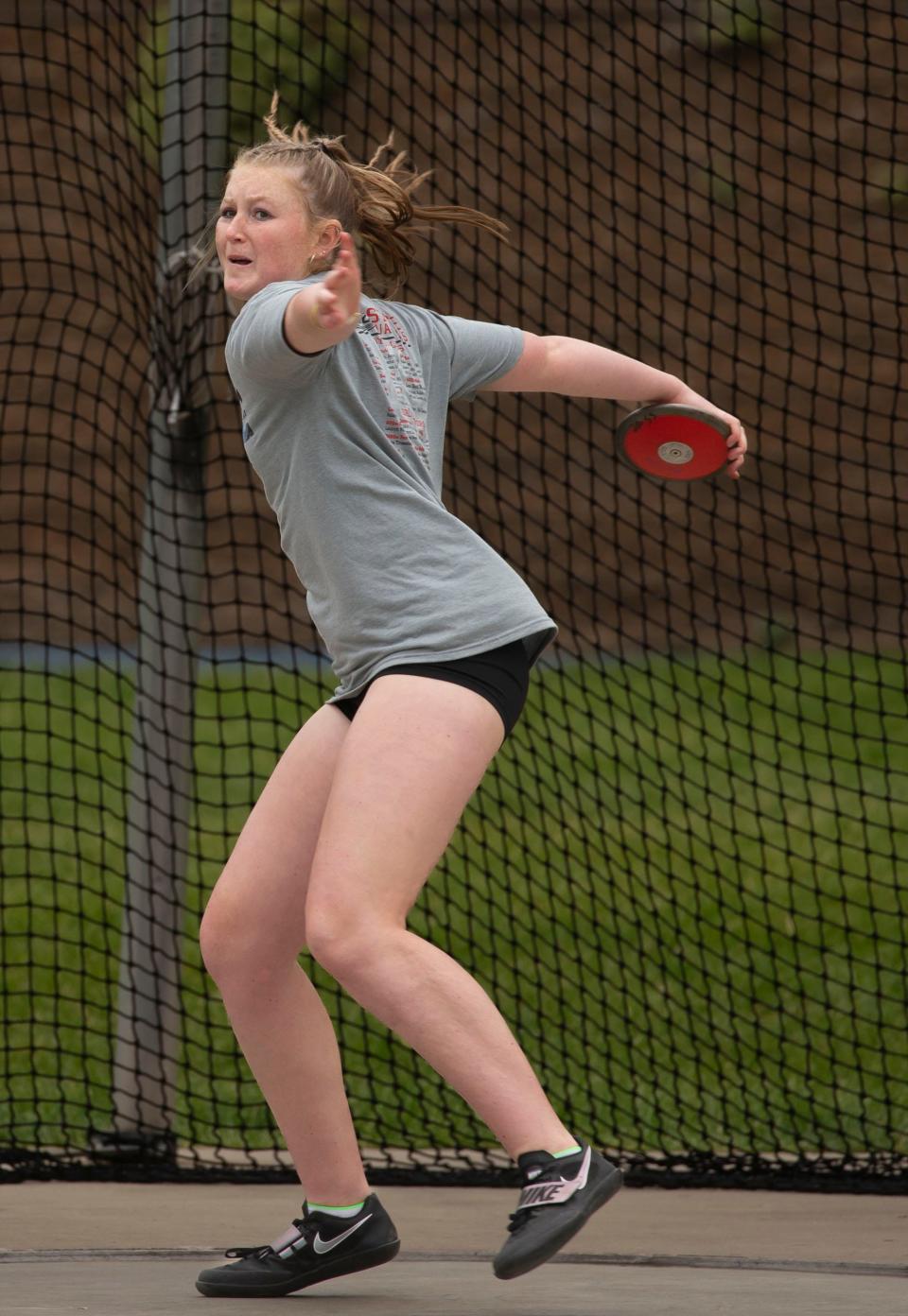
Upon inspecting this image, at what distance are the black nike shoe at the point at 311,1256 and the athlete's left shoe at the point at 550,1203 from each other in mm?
397

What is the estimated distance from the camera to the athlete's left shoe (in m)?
2.35

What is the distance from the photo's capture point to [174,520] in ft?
15.0

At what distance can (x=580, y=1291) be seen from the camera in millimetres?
2904

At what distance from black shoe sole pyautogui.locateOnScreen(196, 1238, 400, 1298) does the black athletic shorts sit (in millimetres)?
855

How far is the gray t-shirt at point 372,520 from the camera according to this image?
8.44 feet

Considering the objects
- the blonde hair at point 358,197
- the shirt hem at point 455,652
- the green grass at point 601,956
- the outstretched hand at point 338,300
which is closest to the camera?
the outstretched hand at point 338,300

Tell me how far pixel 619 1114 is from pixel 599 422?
8.02m

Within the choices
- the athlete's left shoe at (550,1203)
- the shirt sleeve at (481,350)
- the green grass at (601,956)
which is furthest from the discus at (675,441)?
the green grass at (601,956)

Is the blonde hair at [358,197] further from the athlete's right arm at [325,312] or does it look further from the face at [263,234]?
the athlete's right arm at [325,312]

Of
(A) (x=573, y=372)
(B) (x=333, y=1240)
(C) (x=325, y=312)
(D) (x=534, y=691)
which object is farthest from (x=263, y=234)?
(D) (x=534, y=691)

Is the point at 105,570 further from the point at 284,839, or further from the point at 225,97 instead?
the point at 284,839

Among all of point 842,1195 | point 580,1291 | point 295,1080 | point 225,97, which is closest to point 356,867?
point 295,1080

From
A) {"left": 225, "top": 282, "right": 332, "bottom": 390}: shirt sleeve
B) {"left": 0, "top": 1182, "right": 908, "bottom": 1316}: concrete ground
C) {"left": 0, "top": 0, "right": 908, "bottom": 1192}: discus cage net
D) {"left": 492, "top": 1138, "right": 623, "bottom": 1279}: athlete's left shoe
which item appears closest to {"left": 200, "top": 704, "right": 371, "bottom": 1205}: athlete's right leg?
{"left": 0, "top": 1182, "right": 908, "bottom": 1316}: concrete ground

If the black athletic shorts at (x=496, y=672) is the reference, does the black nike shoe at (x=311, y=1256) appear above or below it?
below
